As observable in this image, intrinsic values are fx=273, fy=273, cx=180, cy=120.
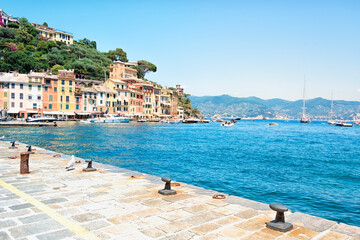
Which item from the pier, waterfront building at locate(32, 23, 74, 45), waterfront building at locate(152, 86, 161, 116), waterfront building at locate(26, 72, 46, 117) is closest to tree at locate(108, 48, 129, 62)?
waterfront building at locate(32, 23, 74, 45)

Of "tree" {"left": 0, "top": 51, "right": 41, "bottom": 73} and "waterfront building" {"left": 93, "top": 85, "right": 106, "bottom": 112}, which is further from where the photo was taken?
"waterfront building" {"left": 93, "top": 85, "right": 106, "bottom": 112}

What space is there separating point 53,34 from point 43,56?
2993cm

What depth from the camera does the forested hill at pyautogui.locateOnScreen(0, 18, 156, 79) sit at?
245ft

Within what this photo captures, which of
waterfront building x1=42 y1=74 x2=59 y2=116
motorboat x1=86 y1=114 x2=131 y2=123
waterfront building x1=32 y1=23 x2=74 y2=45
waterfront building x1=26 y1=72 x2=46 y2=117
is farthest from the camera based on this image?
waterfront building x1=32 y1=23 x2=74 y2=45

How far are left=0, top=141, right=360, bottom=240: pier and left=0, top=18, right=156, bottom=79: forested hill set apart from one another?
7771 cm

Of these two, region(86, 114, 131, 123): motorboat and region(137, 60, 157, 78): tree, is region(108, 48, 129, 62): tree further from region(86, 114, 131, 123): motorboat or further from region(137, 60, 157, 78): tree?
region(86, 114, 131, 123): motorboat

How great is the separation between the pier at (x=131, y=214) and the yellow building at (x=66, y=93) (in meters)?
64.3

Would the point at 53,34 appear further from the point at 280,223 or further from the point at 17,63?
the point at 280,223

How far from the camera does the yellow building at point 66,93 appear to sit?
6794 cm

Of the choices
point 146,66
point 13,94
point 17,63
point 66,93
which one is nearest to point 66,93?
point 66,93

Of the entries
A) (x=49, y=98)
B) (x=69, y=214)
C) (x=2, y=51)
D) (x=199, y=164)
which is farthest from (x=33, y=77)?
(x=69, y=214)

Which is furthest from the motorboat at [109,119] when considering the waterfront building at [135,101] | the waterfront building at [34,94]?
the waterfront building at [34,94]

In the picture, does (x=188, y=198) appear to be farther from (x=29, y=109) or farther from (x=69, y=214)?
(x=29, y=109)

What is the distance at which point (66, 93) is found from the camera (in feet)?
225
